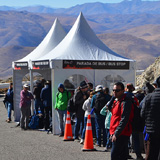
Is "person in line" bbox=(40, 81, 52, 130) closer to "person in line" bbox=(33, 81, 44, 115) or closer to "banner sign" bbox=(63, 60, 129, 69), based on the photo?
"banner sign" bbox=(63, 60, 129, 69)

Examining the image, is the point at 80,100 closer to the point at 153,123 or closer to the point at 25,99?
the point at 25,99

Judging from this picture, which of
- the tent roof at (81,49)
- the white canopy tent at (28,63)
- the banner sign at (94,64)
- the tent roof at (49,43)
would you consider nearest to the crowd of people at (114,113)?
the white canopy tent at (28,63)

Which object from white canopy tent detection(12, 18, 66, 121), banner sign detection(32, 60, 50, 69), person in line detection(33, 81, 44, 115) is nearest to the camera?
banner sign detection(32, 60, 50, 69)

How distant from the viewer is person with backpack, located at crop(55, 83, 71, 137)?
12.0 metres

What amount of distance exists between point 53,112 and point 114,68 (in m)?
2.36

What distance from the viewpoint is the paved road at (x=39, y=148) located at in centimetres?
897

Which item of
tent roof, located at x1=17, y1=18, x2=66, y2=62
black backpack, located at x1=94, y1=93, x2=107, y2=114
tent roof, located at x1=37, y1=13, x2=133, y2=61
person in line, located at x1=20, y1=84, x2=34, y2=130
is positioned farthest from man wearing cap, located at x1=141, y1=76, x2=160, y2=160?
tent roof, located at x1=17, y1=18, x2=66, y2=62

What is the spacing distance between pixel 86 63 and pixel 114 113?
6633 mm

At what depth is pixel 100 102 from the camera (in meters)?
10.0

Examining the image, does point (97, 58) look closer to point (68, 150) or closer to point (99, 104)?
point (99, 104)

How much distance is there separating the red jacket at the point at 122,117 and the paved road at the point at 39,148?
2.69m

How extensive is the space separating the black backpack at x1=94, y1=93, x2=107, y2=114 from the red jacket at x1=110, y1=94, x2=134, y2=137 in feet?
12.4

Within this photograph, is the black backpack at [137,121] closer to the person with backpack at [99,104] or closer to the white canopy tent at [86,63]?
the person with backpack at [99,104]

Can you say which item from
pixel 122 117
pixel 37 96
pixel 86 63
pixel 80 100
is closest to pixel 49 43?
pixel 37 96
